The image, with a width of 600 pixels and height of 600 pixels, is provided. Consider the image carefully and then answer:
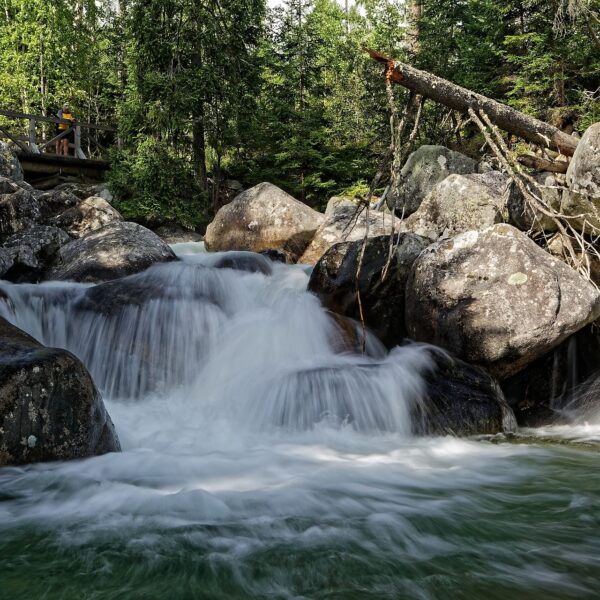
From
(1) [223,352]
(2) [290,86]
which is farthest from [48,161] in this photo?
(1) [223,352]

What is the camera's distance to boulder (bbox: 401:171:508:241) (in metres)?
9.30

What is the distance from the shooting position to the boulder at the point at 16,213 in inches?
408

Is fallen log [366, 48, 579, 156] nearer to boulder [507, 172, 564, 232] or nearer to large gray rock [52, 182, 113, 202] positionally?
boulder [507, 172, 564, 232]

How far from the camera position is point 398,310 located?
6.91 metres

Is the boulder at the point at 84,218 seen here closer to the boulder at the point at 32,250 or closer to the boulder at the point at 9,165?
the boulder at the point at 32,250

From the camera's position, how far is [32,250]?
938 centimetres

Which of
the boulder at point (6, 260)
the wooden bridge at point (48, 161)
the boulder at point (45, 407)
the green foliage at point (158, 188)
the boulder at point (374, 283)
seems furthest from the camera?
the wooden bridge at point (48, 161)

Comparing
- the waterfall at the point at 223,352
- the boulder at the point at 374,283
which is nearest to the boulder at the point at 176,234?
the waterfall at the point at 223,352

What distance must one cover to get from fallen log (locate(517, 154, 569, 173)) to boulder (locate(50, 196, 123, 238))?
28.2 ft

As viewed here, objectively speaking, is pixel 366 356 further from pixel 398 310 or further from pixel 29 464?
pixel 29 464

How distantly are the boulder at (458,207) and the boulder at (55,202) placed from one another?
8040 mm

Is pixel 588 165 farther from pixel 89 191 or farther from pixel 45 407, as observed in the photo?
pixel 89 191

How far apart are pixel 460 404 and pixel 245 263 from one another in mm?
5143

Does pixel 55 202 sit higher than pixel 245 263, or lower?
higher
